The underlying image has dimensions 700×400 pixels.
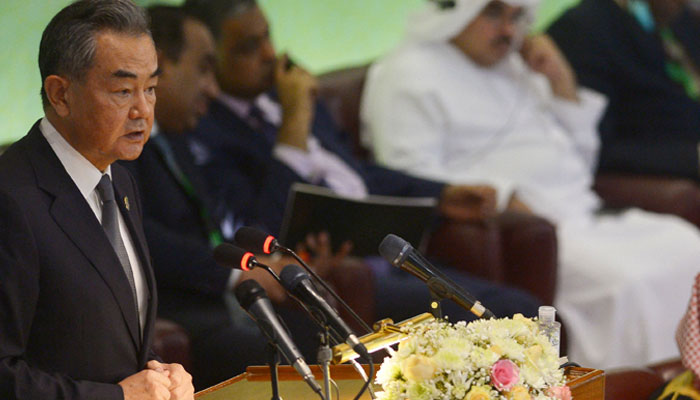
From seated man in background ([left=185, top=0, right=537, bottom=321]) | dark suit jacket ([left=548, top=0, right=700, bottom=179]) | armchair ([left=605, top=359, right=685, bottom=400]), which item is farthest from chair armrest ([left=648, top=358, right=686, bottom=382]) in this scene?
dark suit jacket ([left=548, top=0, right=700, bottom=179])

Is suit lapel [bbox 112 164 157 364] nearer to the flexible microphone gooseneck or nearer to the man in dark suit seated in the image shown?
the man in dark suit seated

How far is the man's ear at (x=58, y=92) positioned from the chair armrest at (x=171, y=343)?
969 mm

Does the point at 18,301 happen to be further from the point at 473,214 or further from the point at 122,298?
the point at 473,214

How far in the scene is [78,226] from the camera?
173 cm

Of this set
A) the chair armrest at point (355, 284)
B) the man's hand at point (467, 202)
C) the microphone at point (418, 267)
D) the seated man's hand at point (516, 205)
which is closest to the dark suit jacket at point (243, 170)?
the chair armrest at point (355, 284)

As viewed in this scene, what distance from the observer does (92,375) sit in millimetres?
1768

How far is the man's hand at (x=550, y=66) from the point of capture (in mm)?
5262

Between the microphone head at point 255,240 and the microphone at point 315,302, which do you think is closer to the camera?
the microphone at point 315,302

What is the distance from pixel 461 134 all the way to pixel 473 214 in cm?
77

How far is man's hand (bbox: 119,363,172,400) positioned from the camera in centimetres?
176

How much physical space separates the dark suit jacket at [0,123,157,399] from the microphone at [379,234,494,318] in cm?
48

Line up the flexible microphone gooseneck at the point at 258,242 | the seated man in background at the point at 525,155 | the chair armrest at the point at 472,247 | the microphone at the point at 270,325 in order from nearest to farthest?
the microphone at the point at 270,325, the flexible microphone gooseneck at the point at 258,242, the chair armrest at the point at 472,247, the seated man in background at the point at 525,155

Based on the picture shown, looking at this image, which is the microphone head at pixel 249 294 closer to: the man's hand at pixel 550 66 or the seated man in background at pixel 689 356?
the seated man in background at pixel 689 356

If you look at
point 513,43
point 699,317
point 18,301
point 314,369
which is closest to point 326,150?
point 513,43
